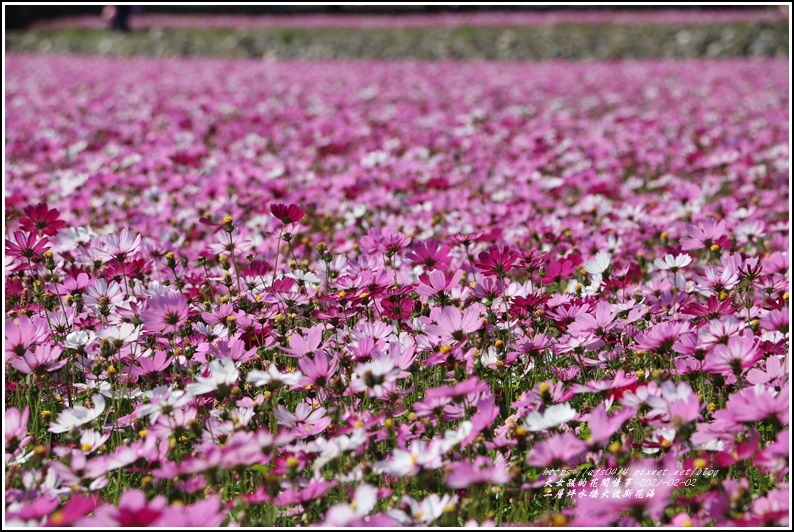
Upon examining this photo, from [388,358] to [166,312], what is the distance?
0.62 metres

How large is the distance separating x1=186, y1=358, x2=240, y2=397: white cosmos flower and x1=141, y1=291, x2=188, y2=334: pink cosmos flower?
206 millimetres

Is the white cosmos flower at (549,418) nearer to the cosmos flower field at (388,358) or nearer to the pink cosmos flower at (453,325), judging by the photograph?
the cosmos flower field at (388,358)

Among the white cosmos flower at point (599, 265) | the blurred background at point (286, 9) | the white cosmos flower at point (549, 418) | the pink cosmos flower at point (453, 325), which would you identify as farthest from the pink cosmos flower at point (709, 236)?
the blurred background at point (286, 9)

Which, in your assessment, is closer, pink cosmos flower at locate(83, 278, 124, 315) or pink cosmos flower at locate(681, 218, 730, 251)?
pink cosmos flower at locate(83, 278, 124, 315)

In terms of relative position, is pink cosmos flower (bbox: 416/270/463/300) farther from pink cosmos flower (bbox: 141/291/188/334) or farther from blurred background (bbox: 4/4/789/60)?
blurred background (bbox: 4/4/789/60)

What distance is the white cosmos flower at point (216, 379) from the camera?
1.68 m

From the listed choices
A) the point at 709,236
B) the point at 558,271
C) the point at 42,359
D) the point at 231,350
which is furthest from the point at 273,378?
the point at 709,236

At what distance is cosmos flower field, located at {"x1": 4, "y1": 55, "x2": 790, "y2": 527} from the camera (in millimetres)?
1540

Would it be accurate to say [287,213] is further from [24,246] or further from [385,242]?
[24,246]

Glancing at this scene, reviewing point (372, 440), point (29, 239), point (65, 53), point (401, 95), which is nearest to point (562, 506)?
point (372, 440)

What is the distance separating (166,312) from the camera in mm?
1978

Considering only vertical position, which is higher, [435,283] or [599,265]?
[435,283]

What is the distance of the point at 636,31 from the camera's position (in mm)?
19797

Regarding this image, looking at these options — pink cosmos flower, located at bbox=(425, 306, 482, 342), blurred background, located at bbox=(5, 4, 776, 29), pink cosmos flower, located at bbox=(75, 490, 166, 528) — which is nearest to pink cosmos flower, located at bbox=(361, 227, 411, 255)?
pink cosmos flower, located at bbox=(425, 306, 482, 342)
